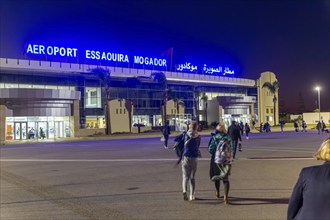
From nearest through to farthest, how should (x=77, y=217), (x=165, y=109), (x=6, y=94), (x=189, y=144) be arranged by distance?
(x=77, y=217) < (x=189, y=144) < (x=6, y=94) < (x=165, y=109)

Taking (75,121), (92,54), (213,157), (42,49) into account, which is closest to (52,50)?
(42,49)

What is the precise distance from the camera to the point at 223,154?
26.4 feet

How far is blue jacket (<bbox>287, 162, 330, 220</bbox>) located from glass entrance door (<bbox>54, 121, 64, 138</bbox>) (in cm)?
4853

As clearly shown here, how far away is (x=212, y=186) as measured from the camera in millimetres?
10102

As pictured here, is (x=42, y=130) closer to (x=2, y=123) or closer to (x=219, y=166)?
(x=2, y=123)

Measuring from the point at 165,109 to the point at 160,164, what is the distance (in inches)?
1944

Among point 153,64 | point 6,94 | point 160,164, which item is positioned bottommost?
point 160,164

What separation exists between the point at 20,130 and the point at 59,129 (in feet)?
16.7

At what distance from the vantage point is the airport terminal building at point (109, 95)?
46.4 meters

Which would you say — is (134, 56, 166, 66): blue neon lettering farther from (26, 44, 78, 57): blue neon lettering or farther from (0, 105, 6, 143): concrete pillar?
(0, 105, 6, 143): concrete pillar

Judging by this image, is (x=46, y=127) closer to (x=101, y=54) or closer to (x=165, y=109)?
(x=101, y=54)

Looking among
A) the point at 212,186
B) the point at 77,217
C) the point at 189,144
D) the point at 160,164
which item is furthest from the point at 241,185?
the point at 160,164

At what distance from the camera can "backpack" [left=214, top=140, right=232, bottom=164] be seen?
26.3ft

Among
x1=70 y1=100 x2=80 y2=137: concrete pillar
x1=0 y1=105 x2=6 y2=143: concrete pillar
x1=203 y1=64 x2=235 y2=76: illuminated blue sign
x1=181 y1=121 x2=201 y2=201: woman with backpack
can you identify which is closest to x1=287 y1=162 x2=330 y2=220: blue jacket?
x1=181 y1=121 x2=201 y2=201: woman with backpack
